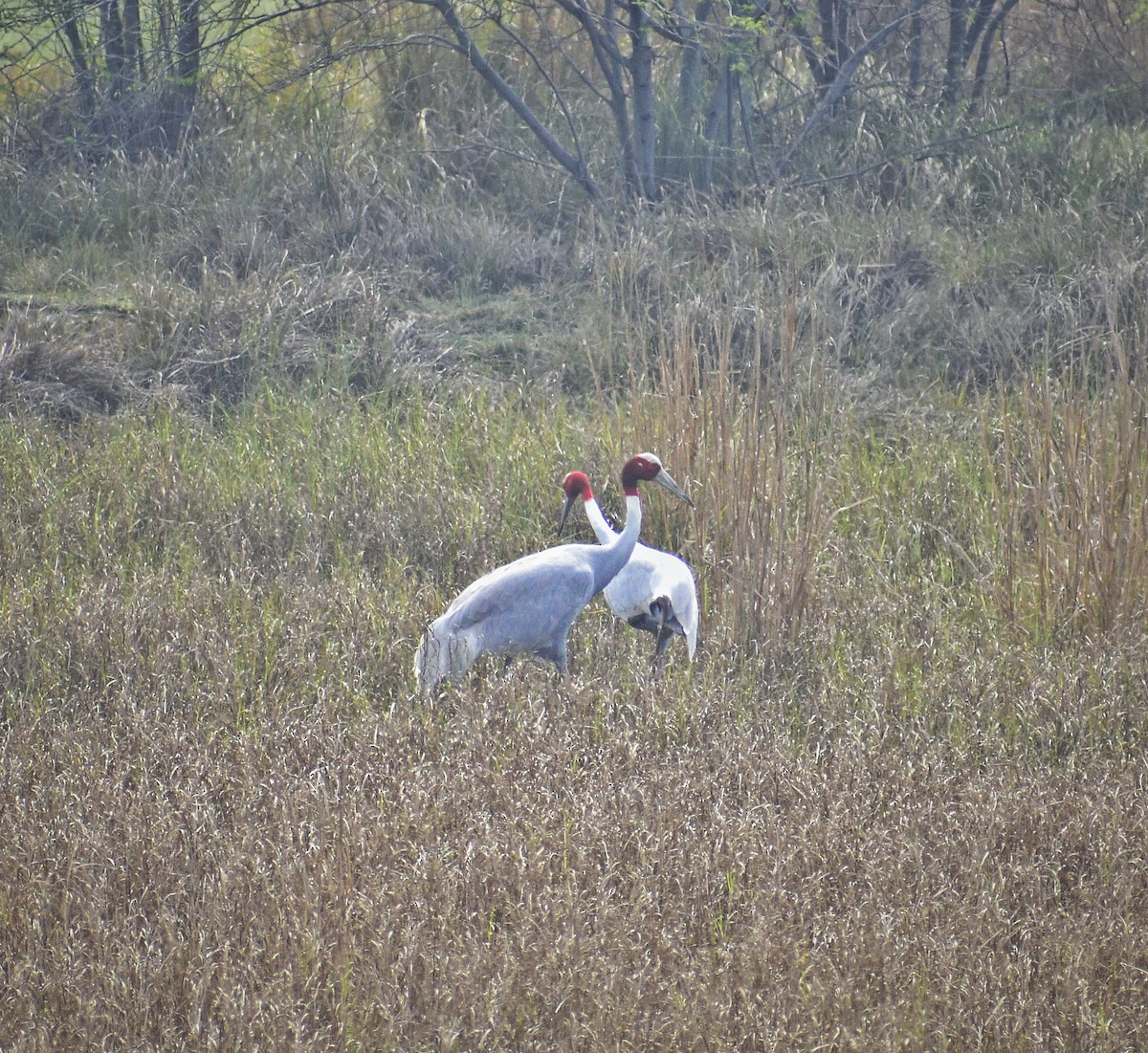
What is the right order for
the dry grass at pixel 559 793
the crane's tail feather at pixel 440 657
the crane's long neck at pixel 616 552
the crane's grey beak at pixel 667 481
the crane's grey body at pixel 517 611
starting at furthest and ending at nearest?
1. the crane's grey beak at pixel 667 481
2. the crane's long neck at pixel 616 552
3. the crane's grey body at pixel 517 611
4. the crane's tail feather at pixel 440 657
5. the dry grass at pixel 559 793

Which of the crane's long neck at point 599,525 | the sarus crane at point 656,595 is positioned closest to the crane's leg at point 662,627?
the sarus crane at point 656,595

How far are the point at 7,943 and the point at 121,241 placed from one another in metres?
6.47

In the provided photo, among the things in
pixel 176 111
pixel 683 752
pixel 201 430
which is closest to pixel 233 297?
pixel 201 430

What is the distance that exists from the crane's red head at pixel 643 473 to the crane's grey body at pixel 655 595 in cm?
16

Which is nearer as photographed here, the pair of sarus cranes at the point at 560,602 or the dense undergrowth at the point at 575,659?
the dense undergrowth at the point at 575,659

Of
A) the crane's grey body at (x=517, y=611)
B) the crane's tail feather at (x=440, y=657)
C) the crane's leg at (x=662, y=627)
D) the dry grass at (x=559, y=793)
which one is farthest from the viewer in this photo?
the crane's leg at (x=662, y=627)

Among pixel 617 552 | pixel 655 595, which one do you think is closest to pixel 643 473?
pixel 617 552

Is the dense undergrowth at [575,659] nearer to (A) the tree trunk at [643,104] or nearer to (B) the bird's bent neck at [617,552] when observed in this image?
(B) the bird's bent neck at [617,552]

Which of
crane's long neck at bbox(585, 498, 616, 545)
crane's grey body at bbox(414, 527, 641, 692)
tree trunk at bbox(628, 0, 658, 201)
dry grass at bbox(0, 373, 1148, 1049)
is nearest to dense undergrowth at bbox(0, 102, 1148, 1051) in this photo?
dry grass at bbox(0, 373, 1148, 1049)

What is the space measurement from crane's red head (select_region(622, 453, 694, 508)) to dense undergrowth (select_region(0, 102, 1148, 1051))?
0.24 m

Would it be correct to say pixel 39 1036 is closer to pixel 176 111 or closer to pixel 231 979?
pixel 231 979

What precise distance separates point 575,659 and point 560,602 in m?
0.35

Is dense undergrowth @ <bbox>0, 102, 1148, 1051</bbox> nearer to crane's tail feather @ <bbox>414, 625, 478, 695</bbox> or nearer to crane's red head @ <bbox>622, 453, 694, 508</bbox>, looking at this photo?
crane's tail feather @ <bbox>414, 625, 478, 695</bbox>

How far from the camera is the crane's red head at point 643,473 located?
15.3ft
